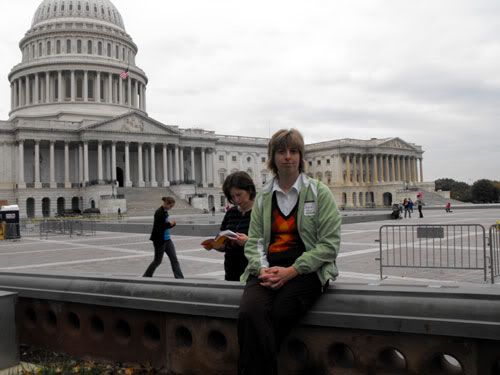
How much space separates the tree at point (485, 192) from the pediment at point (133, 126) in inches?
2664

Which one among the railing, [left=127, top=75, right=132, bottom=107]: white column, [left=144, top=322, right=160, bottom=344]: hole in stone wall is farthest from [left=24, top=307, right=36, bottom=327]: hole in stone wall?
[left=127, top=75, right=132, bottom=107]: white column

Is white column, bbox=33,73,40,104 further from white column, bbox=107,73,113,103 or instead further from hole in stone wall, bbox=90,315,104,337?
hole in stone wall, bbox=90,315,104,337

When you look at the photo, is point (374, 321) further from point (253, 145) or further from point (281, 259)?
point (253, 145)

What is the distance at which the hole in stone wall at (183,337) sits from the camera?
5.13m

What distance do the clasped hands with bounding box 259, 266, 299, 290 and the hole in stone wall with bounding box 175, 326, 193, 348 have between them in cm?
140

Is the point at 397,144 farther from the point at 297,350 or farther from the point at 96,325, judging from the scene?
the point at 297,350

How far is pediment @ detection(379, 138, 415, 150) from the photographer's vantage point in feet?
404

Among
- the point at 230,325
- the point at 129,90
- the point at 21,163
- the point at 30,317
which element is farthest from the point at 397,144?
the point at 230,325

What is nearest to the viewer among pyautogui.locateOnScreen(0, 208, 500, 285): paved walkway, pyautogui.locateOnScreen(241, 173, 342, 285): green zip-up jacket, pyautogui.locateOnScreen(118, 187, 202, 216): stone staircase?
pyautogui.locateOnScreen(241, 173, 342, 285): green zip-up jacket

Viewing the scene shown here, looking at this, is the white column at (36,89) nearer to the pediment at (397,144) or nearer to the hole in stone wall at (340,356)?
the pediment at (397,144)

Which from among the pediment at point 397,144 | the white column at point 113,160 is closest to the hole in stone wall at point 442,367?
the white column at point 113,160

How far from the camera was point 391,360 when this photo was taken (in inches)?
164

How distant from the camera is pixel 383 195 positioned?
388 ft

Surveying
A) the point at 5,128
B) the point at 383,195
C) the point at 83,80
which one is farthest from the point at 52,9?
the point at 383,195
